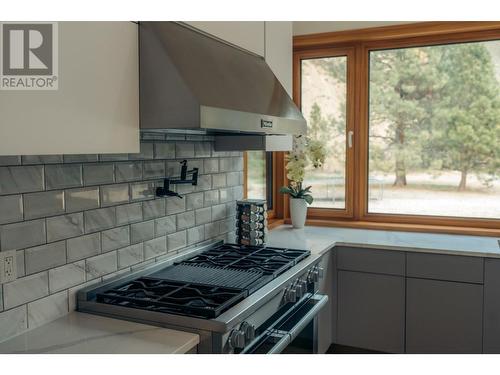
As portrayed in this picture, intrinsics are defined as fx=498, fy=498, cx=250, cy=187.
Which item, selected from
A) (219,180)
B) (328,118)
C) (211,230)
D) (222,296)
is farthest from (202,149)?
(328,118)

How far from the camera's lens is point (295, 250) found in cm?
275

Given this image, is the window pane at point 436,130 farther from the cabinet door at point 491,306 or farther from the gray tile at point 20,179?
the gray tile at point 20,179

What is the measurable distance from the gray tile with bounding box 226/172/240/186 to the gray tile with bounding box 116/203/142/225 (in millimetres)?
903

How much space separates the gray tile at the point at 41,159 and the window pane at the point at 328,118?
8.04 ft

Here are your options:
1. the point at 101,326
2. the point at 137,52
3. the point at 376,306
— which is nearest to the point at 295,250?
the point at 376,306

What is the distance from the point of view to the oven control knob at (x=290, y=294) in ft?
7.35

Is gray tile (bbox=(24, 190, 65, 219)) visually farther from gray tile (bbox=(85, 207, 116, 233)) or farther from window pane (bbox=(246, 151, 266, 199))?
window pane (bbox=(246, 151, 266, 199))

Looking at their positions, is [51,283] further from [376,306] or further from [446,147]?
[446,147]

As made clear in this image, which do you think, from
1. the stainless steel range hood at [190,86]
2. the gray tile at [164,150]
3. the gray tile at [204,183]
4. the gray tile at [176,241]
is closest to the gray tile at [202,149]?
the gray tile at [204,183]

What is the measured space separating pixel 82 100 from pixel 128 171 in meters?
0.74

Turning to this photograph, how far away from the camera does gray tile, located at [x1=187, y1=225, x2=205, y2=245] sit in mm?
2664

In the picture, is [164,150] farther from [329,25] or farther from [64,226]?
[329,25]

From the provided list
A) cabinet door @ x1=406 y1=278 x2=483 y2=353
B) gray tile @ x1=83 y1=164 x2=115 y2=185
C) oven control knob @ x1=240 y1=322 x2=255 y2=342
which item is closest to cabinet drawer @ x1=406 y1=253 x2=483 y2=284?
cabinet door @ x1=406 y1=278 x2=483 y2=353

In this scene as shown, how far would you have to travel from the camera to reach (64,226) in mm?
1847
